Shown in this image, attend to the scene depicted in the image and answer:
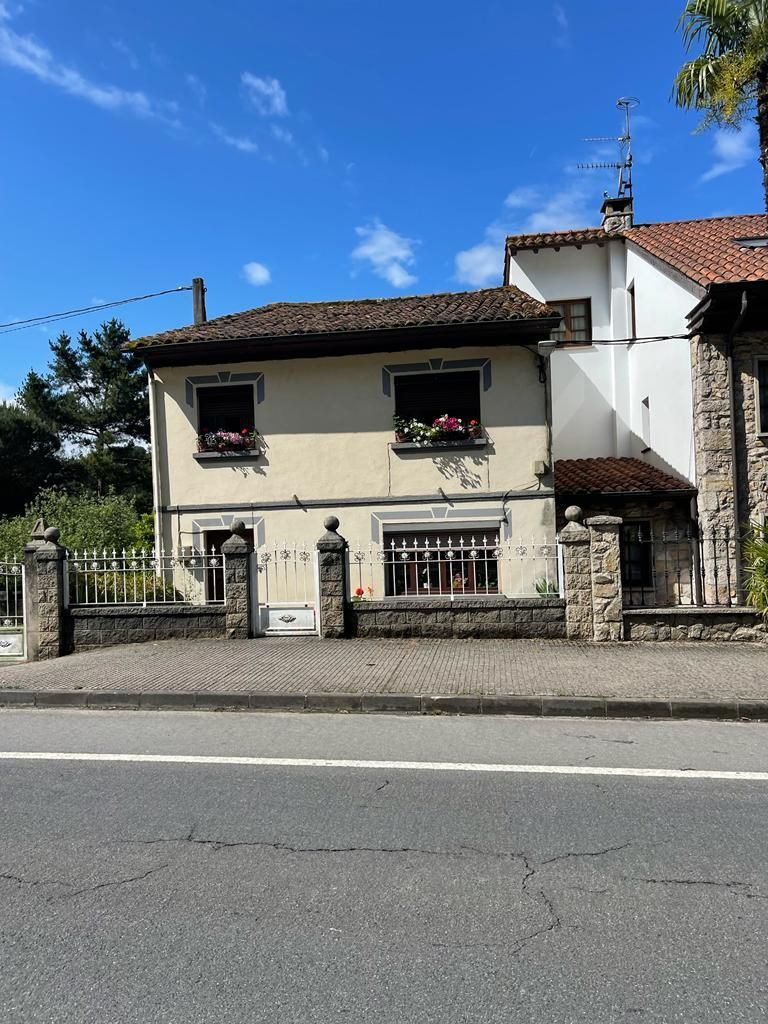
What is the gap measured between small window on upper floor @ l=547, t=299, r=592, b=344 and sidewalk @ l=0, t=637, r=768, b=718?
34.6 feet

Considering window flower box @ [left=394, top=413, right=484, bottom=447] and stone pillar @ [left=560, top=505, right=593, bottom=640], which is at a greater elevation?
window flower box @ [left=394, top=413, right=484, bottom=447]

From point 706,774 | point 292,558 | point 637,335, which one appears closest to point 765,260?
point 637,335

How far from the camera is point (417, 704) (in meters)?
7.07

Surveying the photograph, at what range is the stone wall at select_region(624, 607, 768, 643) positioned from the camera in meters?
9.75

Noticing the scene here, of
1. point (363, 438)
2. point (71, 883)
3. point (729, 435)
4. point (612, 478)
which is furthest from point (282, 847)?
point (612, 478)

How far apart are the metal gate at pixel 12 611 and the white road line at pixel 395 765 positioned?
5.38 m

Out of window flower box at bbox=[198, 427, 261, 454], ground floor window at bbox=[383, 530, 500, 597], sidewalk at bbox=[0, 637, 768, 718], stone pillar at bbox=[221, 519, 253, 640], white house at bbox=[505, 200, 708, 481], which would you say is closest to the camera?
sidewalk at bbox=[0, 637, 768, 718]

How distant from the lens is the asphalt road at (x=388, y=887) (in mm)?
2568

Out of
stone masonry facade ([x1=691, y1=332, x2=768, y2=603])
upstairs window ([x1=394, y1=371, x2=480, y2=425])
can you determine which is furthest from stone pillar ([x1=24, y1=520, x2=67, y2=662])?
stone masonry facade ([x1=691, y1=332, x2=768, y2=603])

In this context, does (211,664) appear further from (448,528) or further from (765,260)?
Result: (765,260)

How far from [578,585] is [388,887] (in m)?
7.24

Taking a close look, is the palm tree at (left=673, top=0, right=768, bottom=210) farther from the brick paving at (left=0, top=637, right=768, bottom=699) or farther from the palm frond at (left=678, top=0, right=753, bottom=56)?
the brick paving at (left=0, top=637, right=768, bottom=699)

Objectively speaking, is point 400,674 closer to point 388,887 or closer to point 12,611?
point 388,887

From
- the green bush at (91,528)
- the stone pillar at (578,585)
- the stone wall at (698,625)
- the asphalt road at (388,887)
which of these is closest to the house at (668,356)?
the stone wall at (698,625)
